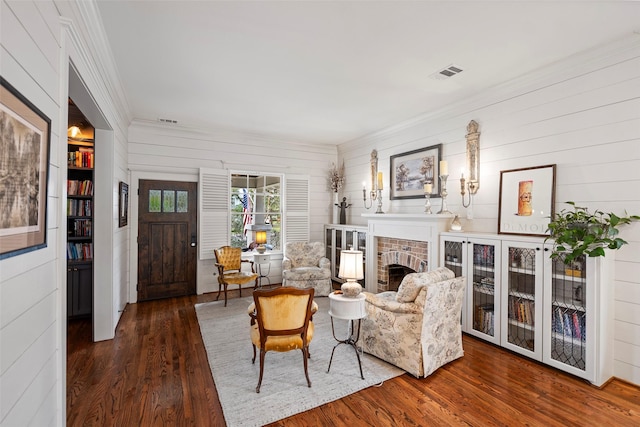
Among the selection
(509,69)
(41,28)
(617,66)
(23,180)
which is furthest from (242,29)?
(617,66)

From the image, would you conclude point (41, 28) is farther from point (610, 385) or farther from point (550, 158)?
point (610, 385)

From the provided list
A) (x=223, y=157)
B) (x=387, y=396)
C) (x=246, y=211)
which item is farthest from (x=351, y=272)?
(x=223, y=157)

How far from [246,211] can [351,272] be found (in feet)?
11.8

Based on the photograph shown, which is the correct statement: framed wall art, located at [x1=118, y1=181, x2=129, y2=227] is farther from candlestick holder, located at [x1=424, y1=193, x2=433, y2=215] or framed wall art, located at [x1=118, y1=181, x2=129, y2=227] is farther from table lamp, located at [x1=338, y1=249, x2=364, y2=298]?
candlestick holder, located at [x1=424, y1=193, x2=433, y2=215]

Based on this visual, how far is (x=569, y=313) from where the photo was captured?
2.92 meters

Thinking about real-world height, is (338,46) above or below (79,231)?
above

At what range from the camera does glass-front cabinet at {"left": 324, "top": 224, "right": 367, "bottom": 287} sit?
5.65 metres

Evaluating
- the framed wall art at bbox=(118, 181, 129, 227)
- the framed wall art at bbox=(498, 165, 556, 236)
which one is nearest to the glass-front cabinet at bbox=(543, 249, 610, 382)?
the framed wall art at bbox=(498, 165, 556, 236)

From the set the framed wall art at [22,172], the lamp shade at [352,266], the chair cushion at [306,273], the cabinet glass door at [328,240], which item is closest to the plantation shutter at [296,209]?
the cabinet glass door at [328,240]

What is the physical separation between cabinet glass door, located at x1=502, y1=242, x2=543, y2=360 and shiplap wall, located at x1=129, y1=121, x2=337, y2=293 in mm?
4056

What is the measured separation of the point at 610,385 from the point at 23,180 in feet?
14.6

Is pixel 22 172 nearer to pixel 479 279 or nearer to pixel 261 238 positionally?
pixel 479 279

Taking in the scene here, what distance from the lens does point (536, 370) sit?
9.82ft

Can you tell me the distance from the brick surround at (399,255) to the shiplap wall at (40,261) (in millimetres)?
3897
